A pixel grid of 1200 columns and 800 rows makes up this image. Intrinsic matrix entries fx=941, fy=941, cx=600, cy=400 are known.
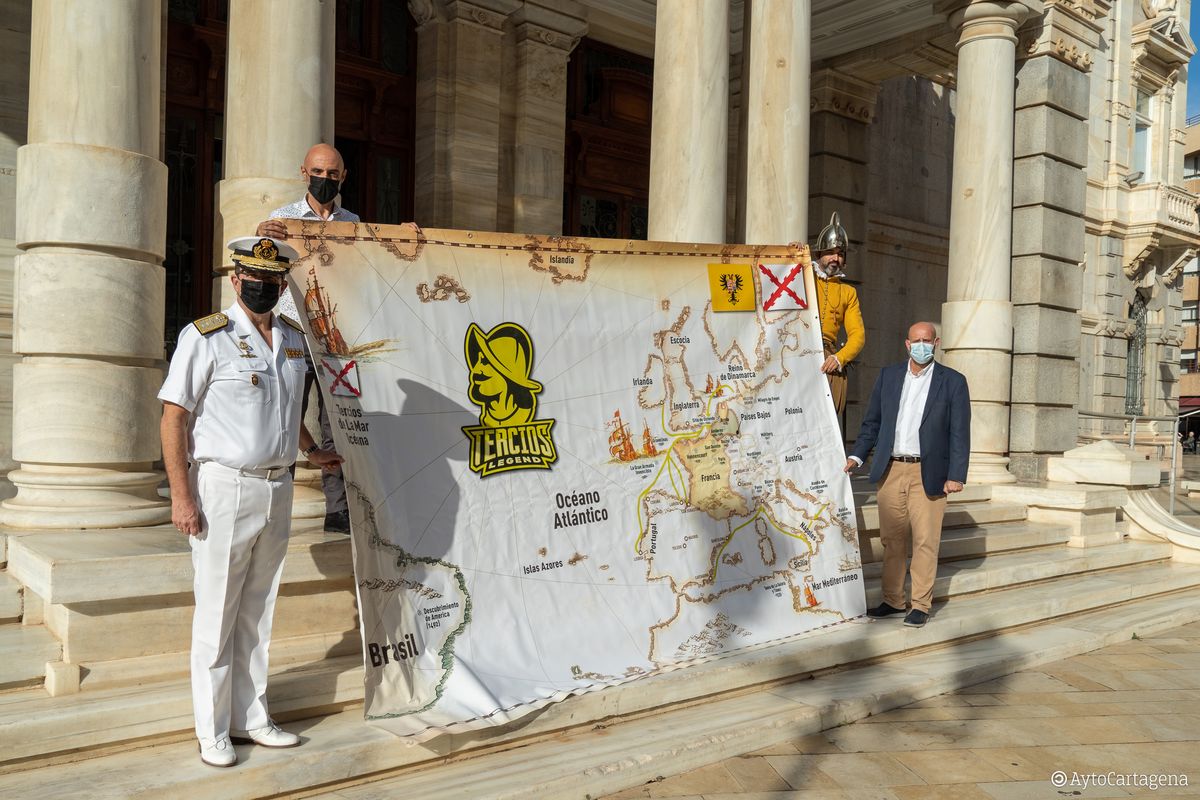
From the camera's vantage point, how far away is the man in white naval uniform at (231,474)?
3.66 meters

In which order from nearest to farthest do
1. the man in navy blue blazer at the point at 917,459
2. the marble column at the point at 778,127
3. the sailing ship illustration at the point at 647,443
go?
the sailing ship illustration at the point at 647,443, the man in navy blue blazer at the point at 917,459, the marble column at the point at 778,127

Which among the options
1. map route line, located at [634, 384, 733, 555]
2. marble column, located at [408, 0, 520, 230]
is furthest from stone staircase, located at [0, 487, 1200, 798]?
marble column, located at [408, 0, 520, 230]

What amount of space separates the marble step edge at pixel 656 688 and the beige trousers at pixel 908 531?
27cm

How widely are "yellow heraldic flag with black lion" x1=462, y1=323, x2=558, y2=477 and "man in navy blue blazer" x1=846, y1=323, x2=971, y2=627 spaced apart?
2.53 metres

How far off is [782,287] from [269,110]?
3.39m

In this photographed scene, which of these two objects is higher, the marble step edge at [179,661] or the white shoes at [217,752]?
the marble step edge at [179,661]

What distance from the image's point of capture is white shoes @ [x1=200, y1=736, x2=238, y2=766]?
12.1 ft

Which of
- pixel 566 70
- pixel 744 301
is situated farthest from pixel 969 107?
pixel 744 301

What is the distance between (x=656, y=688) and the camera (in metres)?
4.89

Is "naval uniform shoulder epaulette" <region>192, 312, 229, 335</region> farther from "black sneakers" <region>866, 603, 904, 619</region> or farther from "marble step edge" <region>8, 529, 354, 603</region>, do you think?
"black sneakers" <region>866, 603, 904, 619</region>

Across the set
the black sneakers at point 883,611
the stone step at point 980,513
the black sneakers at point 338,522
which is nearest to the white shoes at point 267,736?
the black sneakers at point 338,522

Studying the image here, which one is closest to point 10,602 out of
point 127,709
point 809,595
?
point 127,709

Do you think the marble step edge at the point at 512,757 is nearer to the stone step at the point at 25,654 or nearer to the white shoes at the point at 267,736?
the white shoes at the point at 267,736

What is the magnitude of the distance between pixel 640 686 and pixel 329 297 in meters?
2.47
